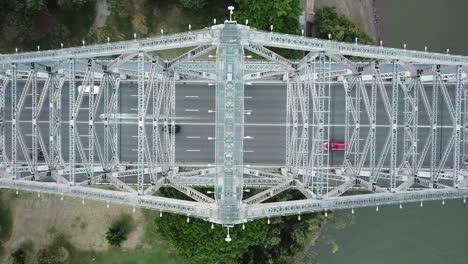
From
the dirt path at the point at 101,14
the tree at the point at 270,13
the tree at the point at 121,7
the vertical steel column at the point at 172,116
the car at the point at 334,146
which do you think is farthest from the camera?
the dirt path at the point at 101,14

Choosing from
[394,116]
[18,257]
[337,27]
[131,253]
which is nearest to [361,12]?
[337,27]

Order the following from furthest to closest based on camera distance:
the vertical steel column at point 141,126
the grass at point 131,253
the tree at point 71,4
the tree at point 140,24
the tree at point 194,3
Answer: the grass at point 131,253 → the tree at point 140,24 → the tree at point 71,4 → the tree at point 194,3 → the vertical steel column at point 141,126

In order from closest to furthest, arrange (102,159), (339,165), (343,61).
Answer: (343,61)
(102,159)
(339,165)

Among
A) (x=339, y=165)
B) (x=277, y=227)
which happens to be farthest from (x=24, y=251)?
(x=339, y=165)

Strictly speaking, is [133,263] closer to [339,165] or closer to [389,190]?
[339,165]

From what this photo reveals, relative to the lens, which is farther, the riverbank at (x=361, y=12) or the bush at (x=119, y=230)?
the riverbank at (x=361, y=12)

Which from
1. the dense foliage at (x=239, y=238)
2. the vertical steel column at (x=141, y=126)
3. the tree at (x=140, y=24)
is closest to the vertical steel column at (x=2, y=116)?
the tree at (x=140, y=24)

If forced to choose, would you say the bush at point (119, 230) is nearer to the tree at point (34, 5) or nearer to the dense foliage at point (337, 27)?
the tree at point (34, 5)
